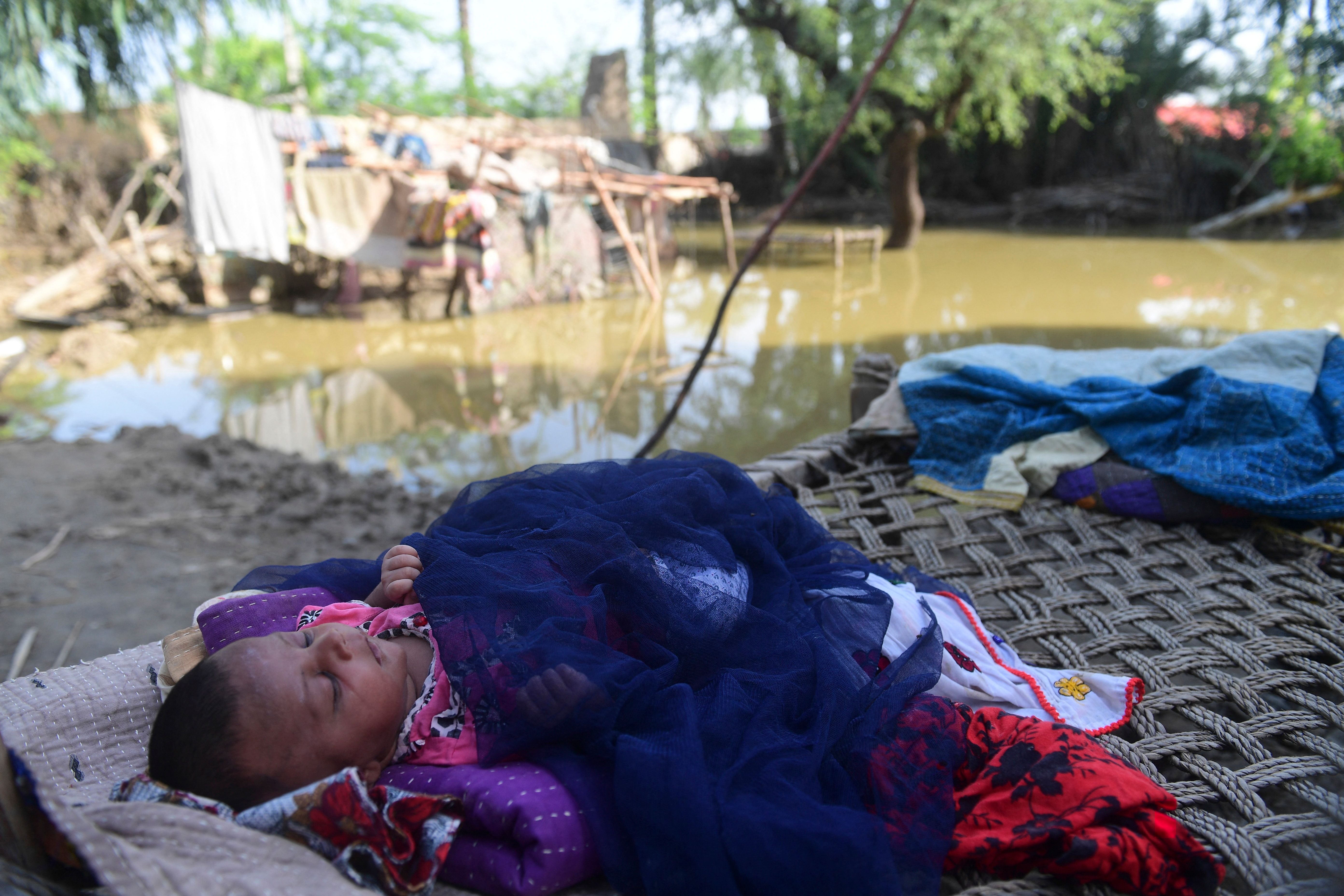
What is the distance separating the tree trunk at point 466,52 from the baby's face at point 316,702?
1625 cm

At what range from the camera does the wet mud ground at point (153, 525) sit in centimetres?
234

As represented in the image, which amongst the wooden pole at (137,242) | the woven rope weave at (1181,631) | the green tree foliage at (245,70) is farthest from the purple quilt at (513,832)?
the green tree foliage at (245,70)

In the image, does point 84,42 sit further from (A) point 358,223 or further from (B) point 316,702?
(B) point 316,702

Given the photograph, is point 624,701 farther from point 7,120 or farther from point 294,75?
point 294,75

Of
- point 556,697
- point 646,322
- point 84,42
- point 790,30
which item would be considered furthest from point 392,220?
point 556,697

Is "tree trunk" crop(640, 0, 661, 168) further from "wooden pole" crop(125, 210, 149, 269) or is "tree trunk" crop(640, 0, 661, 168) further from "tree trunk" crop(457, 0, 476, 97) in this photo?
"wooden pole" crop(125, 210, 149, 269)

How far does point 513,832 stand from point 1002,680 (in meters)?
0.81

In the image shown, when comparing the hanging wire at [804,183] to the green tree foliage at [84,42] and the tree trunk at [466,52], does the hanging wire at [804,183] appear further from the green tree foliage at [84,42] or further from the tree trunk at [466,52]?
the tree trunk at [466,52]

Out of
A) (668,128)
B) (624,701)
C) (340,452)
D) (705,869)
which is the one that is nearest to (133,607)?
(340,452)

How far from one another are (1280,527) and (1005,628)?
0.80 m

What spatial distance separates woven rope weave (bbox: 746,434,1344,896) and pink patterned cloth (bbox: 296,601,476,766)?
634 mm

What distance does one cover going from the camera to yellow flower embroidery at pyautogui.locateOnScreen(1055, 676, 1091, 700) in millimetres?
1269

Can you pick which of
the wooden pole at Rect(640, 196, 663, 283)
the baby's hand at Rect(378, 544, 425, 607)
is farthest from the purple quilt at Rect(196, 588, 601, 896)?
the wooden pole at Rect(640, 196, 663, 283)

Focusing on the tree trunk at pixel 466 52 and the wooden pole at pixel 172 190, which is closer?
the wooden pole at pixel 172 190
